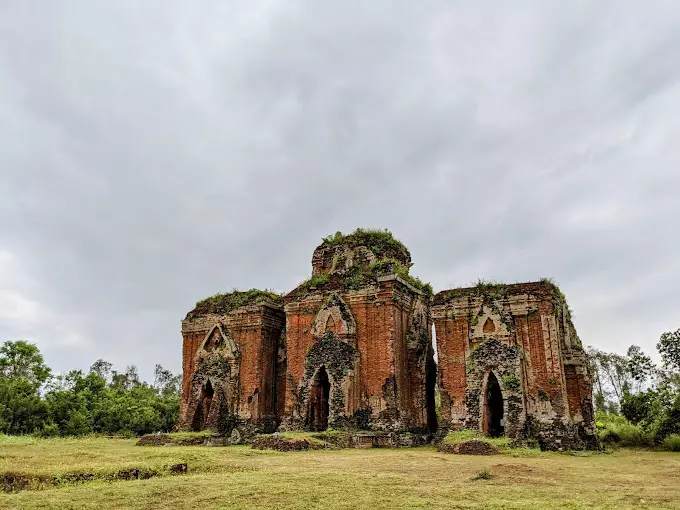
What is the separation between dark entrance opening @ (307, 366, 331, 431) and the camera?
20.7 m

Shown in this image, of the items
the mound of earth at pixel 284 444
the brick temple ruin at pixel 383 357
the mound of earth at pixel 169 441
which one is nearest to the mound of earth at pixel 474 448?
the brick temple ruin at pixel 383 357

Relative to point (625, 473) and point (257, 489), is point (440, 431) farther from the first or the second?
point (257, 489)

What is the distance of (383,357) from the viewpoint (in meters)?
19.9

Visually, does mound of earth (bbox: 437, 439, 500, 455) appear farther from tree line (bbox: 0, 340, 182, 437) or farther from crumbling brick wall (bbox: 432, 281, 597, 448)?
tree line (bbox: 0, 340, 182, 437)

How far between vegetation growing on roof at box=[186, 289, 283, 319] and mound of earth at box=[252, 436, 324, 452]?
27.5 feet

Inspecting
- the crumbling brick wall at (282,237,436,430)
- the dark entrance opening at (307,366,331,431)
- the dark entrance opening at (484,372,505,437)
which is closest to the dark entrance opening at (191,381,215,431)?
the crumbling brick wall at (282,237,436,430)

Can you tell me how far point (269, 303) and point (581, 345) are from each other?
13.3m

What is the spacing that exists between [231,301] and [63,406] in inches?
381

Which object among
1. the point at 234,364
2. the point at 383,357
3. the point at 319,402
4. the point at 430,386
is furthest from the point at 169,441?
the point at 430,386

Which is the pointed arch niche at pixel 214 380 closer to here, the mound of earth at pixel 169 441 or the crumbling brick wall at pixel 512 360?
the mound of earth at pixel 169 441

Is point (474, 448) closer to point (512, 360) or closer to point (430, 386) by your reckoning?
point (512, 360)

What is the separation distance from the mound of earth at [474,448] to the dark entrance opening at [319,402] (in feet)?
19.6

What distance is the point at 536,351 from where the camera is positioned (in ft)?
61.0

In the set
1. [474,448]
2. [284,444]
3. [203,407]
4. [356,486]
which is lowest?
[356,486]
